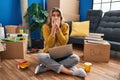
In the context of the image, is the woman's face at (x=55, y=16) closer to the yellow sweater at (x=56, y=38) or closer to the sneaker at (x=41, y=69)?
the yellow sweater at (x=56, y=38)

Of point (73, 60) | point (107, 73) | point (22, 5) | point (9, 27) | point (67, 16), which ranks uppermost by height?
point (22, 5)

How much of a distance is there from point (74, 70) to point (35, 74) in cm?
53

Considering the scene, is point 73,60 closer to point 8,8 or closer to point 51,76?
point 51,76

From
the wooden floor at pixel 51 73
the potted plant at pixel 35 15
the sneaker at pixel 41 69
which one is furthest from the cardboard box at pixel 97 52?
the potted plant at pixel 35 15

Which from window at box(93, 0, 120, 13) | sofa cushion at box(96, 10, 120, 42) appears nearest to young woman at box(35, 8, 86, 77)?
sofa cushion at box(96, 10, 120, 42)

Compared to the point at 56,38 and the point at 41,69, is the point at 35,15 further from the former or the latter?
the point at 41,69

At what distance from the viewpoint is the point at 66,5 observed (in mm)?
3576

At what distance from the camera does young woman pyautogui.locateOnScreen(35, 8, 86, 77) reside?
1.91 metres

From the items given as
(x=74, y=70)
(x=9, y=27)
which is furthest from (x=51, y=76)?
(x=9, y=27)

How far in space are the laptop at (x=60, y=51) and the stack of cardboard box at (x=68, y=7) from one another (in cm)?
179

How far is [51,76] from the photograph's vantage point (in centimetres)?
191

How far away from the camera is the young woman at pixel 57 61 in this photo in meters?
1.91

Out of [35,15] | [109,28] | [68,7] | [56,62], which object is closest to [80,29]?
[109,28]

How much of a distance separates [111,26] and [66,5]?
1212mm
